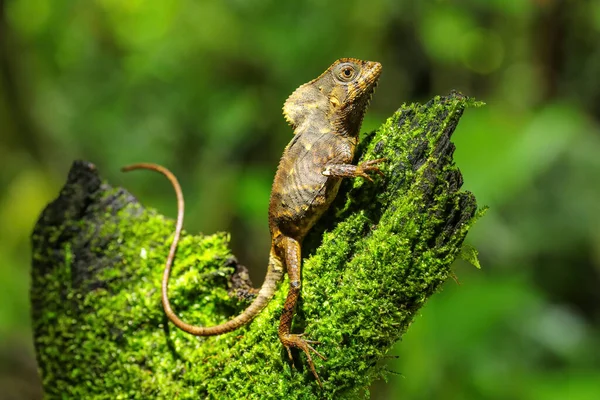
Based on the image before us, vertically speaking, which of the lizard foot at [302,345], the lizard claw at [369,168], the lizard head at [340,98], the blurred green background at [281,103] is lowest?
the lizard foot at [302,345]

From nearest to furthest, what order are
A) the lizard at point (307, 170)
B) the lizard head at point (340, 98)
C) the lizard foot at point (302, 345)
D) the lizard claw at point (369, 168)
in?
the lizard foot at point (302, 345) < the lizard claw at point (369, 168) < the lizard at point (307, 170) < the lizard head at point (340, 98)

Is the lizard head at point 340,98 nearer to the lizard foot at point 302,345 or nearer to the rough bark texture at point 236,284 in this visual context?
the rough bark texture at point 236,284

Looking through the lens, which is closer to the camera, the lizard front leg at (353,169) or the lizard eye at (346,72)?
the lizard front leg at (353,169)

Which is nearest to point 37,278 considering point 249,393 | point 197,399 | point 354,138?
point 197,399

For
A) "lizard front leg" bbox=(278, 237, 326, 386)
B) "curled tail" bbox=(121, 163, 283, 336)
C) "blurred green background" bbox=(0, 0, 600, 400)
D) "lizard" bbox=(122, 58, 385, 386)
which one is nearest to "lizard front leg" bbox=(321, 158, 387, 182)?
"lizard" bbox=(122, 58, 385, 386)

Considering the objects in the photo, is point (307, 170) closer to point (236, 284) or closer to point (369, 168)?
point (369, 168)

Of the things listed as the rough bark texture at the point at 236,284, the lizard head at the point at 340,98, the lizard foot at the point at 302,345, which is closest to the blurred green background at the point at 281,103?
the lizard head at the point at 340,98

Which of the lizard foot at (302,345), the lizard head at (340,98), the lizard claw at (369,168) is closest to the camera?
the lizard foot at (302,345)
